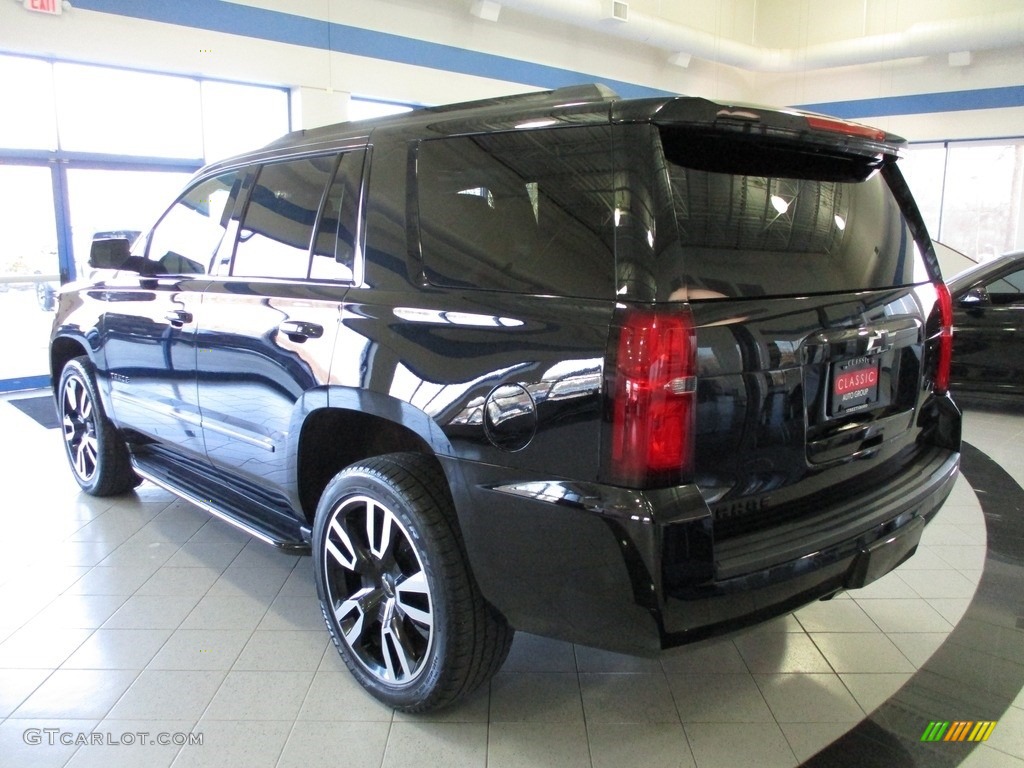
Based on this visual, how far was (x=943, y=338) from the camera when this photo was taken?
7.93ft

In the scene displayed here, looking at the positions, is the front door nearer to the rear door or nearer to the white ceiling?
the rear door

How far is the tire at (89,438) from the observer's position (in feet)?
12.4

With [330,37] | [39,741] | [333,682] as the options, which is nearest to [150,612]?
[39,741]

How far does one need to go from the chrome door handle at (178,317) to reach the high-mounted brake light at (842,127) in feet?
7.24

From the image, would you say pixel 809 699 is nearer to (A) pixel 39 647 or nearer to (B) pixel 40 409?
(A) pixel 39 647

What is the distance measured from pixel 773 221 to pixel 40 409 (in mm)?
6316

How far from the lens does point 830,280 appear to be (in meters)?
2.00

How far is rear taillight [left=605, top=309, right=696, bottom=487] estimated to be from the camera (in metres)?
1.63

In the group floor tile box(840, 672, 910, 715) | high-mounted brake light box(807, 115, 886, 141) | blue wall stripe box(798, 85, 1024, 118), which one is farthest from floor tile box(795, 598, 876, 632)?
blue wall stripe box(798, 85, 1024, 118)

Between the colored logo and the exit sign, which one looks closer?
the colored logo

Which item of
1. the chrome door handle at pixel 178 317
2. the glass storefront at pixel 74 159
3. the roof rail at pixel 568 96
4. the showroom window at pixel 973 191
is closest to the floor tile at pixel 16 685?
the chrome door handle at pixel 178 317

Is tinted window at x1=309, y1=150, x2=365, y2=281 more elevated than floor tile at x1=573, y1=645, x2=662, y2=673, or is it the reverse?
tinted window at x1=309, y1=150, x2=365, y2=281

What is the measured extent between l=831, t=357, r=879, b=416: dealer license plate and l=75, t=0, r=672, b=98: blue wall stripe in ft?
23.8

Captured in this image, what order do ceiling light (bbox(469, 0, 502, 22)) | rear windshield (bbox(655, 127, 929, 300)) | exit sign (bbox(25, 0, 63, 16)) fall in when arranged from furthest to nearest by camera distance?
ceiling light (bbox(469, 0, 502, 22)), exit sign (bbox(25, 0, 63, 16)), rear windshield (bbox(655, 127, 929, 300))
